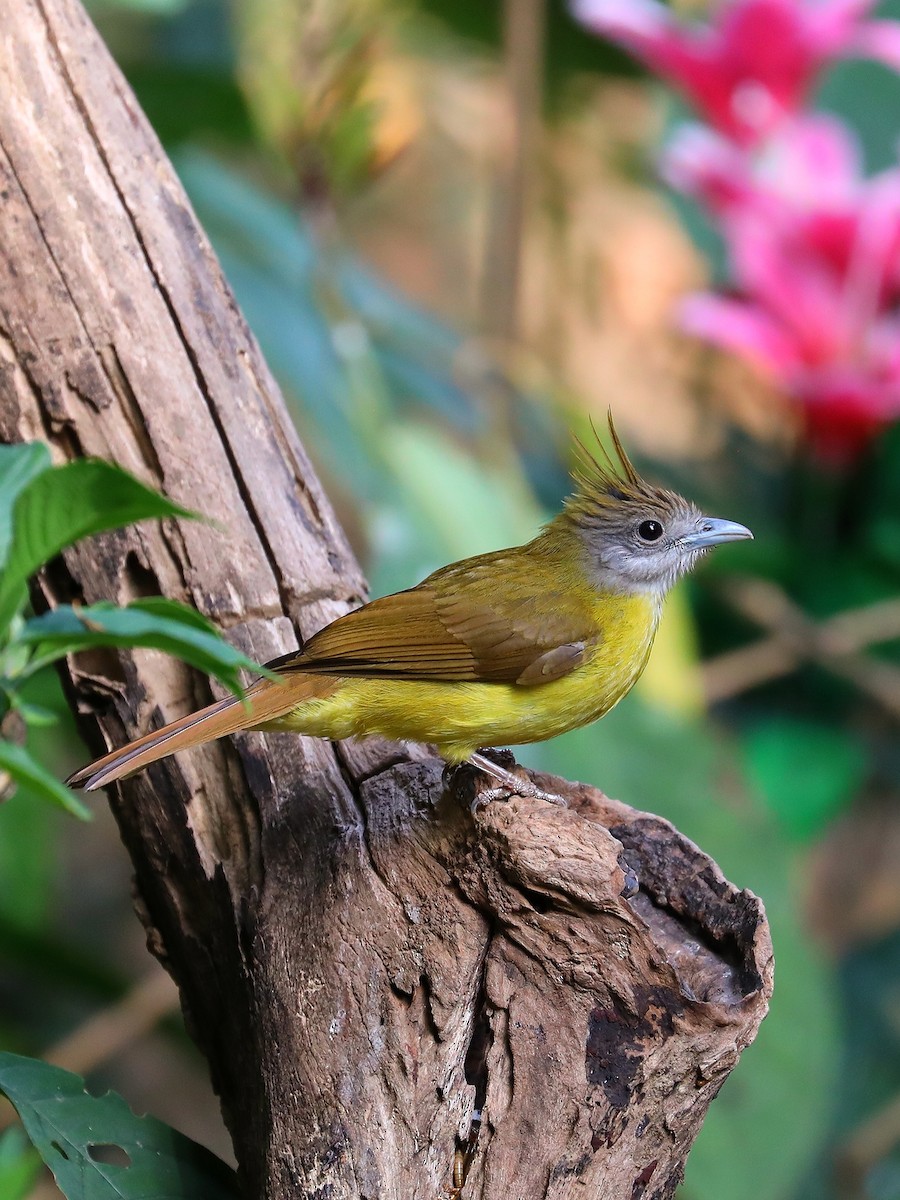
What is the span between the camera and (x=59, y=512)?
145 centimetres

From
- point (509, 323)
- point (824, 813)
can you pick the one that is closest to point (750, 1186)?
point (824, 813)

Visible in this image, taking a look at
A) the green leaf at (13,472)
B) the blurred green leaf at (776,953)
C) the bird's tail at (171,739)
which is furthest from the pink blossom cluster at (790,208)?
the green leaf at (13,472)

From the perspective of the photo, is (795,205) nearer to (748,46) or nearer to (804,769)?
A: (748,46)

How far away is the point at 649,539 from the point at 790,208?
1449mm

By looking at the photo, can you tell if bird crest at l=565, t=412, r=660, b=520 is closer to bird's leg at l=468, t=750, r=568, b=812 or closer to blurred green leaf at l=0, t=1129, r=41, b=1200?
bird's leg at l=468, t=750, r=568, b=812

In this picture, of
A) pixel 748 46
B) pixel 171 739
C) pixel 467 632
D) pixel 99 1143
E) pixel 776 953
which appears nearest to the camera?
pixel 99 1143

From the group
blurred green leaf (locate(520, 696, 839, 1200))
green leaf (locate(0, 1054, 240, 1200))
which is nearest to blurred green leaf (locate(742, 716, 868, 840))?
blurred green leaf (locate(520, 696, 839, 1200))

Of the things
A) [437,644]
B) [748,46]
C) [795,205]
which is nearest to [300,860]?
[437,644]

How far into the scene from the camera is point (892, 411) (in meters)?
3.59

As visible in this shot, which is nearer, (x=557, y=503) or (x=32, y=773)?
(x=32, y=773)

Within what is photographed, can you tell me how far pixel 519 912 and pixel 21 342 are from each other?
1269mm

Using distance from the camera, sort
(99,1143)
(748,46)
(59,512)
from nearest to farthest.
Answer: (59,512), (99,1143), (748,46)

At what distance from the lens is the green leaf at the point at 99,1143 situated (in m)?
1.75

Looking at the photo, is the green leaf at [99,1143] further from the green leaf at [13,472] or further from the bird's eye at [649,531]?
the bird's eye at [649,531]
